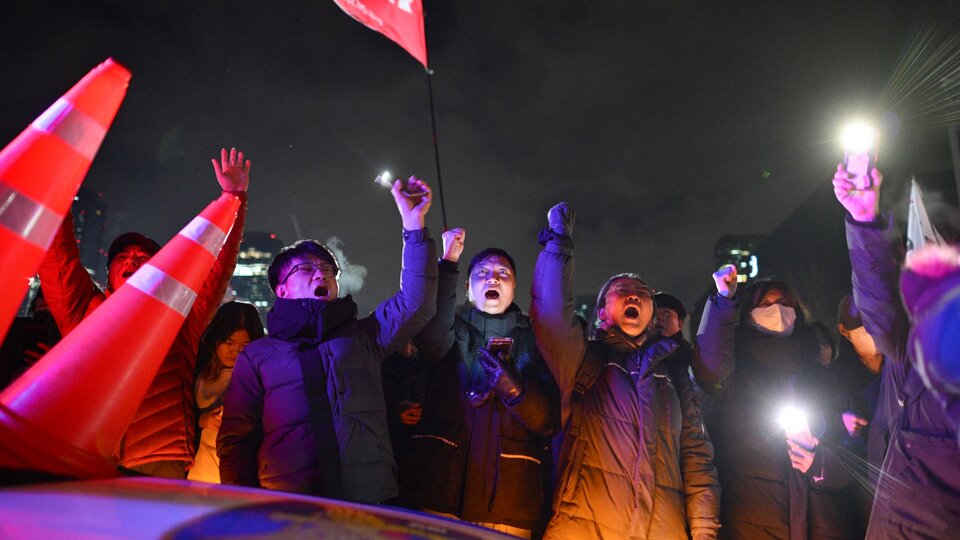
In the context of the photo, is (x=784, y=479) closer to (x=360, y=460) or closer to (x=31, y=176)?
(x=360, y=460)

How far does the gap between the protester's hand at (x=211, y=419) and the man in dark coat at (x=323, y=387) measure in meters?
0.98

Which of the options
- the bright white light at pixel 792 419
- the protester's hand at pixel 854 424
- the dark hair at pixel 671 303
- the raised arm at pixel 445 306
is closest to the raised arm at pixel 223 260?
the raised arm at pixel 445 306

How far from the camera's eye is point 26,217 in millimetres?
1232

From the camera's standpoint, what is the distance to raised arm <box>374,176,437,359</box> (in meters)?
3.79

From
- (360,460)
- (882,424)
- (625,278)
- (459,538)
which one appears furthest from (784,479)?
(459,538)

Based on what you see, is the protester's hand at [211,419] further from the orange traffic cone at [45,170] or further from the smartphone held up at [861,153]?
the smartphone held up at [861,153]

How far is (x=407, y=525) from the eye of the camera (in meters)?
1.25

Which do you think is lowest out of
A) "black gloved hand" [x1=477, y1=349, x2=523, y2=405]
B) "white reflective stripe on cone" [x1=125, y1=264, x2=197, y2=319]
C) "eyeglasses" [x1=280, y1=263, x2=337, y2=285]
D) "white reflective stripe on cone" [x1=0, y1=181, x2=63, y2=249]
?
"black gloved hand" [x1=477, y1=349, x2=523, y2=405]

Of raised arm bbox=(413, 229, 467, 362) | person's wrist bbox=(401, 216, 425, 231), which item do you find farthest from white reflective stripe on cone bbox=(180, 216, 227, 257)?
raised arm bbox=(413, 229, 467, 362)

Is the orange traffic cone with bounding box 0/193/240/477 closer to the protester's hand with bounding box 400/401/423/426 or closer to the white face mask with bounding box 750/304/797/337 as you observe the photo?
the protester's hand with bounding box 400/401/423/426

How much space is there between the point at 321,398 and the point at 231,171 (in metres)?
1.56

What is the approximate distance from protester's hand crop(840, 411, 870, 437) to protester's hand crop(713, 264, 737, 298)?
126cm

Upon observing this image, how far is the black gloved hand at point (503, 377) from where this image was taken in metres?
3.79

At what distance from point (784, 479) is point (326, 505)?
3.99m
